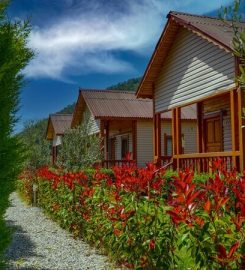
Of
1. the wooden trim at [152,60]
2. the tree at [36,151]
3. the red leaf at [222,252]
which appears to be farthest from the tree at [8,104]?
the tree at [36,151]

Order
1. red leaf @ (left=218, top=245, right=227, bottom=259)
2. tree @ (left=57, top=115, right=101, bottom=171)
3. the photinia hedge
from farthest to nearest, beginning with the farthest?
tree @ (left=57, top=115, right=101, bottom=171) < the photinia hedge < red leaf @ (left=218, top=245, right=227, bottom=259)

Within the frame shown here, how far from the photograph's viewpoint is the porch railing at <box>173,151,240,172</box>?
35.2 ft

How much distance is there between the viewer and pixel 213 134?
15281 millimetres

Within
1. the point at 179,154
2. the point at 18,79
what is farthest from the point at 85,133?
the point at 18,79

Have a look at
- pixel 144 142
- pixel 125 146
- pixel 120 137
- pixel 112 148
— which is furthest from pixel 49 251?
pixel 112 148

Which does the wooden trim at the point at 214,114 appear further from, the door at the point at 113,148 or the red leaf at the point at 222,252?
the door at the point at 113,148

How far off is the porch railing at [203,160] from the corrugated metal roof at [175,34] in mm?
2749

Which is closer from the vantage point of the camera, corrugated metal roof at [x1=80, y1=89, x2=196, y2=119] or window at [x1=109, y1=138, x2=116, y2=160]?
corrugated metal roof at [x1=80, y1=89, x2=196, y2=119]

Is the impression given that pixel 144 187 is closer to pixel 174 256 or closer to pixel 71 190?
pixel 174 256

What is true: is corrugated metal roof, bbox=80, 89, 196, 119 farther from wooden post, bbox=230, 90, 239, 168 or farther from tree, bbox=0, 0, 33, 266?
tree, bbox=0, 0, 33, 266

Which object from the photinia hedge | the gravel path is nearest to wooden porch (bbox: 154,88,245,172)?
the photinia hedge

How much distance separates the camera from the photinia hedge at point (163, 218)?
2902mm

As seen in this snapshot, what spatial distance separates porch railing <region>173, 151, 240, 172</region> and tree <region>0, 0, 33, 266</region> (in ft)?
19.7

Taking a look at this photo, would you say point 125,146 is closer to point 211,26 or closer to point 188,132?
point 188,132
